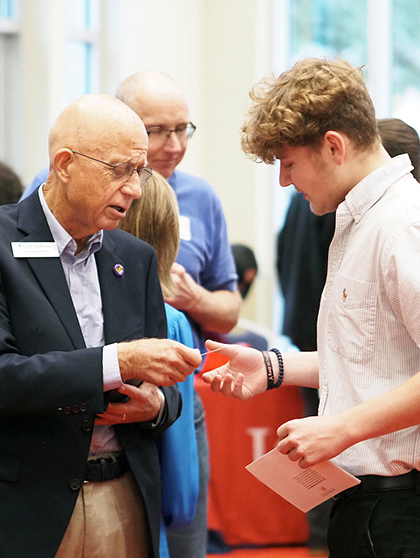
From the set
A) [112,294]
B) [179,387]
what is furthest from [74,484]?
[179,387]

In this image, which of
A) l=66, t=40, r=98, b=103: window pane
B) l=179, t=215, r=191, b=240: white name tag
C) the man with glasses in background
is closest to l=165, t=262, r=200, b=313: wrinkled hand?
the man with glasses in background

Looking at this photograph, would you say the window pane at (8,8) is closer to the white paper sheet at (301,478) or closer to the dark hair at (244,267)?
the dark hair at (244,267)

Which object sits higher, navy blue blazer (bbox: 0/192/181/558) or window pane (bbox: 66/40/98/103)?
window pane (bbox: 66/40/98/103)

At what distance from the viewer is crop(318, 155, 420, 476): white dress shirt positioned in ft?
4.83

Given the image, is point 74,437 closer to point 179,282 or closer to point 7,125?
point 179,282

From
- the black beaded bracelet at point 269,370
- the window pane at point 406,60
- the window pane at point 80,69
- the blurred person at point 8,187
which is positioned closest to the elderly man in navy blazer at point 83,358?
the black beaded bracelet at point 269,370

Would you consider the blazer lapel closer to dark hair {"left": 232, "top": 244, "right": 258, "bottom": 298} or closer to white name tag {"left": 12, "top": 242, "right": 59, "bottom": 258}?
white name tag {"left": 12, "top": 242, "right": 59, "bottom": 258}

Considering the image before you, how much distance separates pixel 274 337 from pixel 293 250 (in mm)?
2192

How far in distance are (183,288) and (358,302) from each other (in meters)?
0.98

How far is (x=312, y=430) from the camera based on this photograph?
1.49m

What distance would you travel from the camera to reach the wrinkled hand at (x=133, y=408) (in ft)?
5.47

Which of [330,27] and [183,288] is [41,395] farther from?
[330,27]

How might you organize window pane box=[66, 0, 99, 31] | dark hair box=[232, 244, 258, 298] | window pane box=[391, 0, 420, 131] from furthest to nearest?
1. window pane box=[391, 0, 420, 131]
2. window pane box=[66, 0, 99, 31]
3. dark hair box=[232, 244, 258, 298]

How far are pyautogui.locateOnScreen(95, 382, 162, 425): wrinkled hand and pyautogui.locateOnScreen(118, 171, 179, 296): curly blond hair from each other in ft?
1.60
